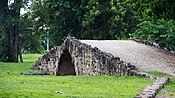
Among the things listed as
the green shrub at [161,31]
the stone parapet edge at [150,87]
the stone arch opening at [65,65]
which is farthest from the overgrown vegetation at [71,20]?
the stone parapet edge at [150,87]

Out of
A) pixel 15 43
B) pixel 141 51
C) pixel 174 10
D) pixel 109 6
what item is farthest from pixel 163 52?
pixel 15 43

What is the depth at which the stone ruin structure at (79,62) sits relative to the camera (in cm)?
2067

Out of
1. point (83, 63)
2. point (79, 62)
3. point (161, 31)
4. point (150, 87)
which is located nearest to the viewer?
point (150, 87)

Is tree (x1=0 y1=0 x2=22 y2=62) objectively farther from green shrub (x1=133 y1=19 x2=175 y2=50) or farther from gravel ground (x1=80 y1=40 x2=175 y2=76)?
green shrub (x1=133 y1=19 x2=175 y2=50)

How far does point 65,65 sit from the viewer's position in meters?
27.7

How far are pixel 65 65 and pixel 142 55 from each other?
543 centimetres

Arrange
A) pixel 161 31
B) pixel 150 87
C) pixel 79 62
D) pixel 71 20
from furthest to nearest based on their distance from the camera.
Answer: pixel 71 20, pixel 161 31, pixel 79 62, pixel 150 87

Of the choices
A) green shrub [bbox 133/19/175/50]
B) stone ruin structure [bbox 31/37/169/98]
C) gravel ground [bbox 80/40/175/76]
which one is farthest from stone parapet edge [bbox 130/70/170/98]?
green shrub [bbox 133/19/175/50]

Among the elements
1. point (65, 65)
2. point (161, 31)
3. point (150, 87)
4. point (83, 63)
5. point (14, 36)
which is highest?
point (161, 31)

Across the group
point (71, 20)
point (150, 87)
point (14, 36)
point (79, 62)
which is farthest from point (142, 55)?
point (14, 36)

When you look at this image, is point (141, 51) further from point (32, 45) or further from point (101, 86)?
point (32, 45)

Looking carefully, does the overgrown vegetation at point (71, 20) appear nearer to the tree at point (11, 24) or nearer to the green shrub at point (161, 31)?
the tree at point (11, 24)

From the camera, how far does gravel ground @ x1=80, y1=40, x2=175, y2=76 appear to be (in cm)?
2153

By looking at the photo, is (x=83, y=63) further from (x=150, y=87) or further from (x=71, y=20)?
(x=71, y=20)
